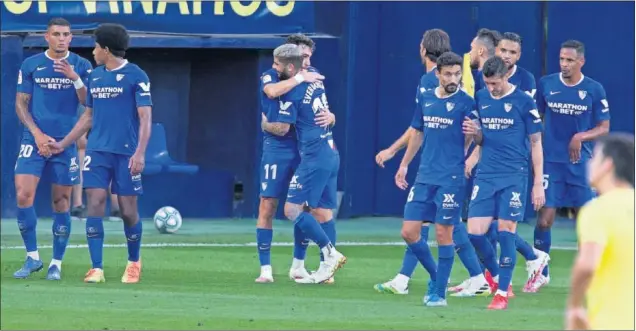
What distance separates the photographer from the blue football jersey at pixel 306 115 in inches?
496

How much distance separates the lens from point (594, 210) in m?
6.25

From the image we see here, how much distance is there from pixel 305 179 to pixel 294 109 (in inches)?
22.6

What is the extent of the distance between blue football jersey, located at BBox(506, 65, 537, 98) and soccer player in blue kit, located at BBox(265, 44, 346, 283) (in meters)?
1.57

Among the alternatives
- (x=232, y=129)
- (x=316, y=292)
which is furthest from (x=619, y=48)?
(x=316, y=292)

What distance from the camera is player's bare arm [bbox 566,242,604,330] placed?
20.3 feet

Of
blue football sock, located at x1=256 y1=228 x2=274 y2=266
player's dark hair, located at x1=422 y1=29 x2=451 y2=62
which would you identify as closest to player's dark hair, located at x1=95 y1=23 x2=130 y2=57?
blue football sock, located at x1=256 y1=228 x2=274 y2=266

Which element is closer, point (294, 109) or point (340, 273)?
point (294, 109)

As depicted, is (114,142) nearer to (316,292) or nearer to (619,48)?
(316,292)

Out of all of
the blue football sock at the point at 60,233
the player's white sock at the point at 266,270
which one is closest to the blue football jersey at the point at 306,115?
the player's white sock at the point at 266,270

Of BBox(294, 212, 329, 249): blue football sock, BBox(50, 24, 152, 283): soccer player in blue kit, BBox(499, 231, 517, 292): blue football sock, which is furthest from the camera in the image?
BBox(294, 212, 329, 249): blue football sock

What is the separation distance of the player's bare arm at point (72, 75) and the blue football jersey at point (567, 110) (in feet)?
12.4

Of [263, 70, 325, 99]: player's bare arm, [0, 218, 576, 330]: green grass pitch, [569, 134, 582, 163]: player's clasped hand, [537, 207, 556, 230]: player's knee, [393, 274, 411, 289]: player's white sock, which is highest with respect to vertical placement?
[263, 70, 325, 99]: player's bare arm

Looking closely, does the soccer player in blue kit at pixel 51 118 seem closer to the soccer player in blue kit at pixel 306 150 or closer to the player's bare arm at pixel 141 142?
the player's bare arm at pixel 141 142

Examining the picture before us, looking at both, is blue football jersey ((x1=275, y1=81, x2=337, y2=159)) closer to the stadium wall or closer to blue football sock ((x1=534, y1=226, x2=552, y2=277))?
blue football sock ((x1=534, y1=226, x2=552, y2=277))
